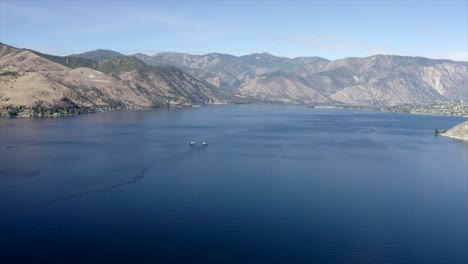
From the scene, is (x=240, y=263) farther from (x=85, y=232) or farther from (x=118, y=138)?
(x=118, y=138)

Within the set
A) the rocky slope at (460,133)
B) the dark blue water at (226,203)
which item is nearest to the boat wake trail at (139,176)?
the dark blue water at (226,203)

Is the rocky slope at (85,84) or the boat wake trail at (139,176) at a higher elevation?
the rocky slope at (85,84)

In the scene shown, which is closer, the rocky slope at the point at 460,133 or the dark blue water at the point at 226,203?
the dark blue water at the point at 226,203

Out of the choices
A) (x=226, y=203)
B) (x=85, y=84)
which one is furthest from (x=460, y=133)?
(x=85, y=84)

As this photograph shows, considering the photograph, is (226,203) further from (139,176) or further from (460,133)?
(460,133)

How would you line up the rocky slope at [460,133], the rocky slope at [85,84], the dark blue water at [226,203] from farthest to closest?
the rocky slope at [85,84] → the rocky slope at [460,133] → the dark blue water at [226,203]

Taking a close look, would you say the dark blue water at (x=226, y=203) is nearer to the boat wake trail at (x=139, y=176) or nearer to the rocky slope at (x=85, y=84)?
the boat wake trail at (x=139, y=176)
